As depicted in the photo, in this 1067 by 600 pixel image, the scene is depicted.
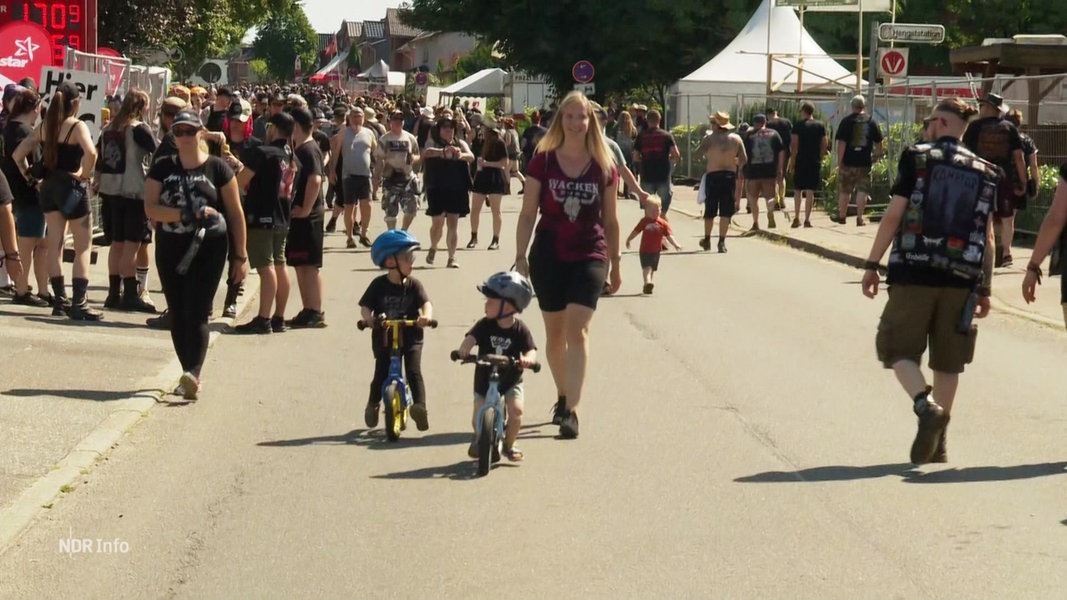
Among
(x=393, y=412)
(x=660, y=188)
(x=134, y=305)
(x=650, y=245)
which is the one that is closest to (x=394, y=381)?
(x=393, y=412)

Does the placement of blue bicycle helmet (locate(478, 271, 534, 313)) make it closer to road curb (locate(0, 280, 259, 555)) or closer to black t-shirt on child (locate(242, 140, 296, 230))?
road curb (locate(0, 280, 259, 555))

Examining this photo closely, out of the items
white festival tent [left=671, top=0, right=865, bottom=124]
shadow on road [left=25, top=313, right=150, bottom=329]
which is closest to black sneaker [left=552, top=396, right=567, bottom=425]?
shadow on road [left=25, top=313, right=150, bottom=329]

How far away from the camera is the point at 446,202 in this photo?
1883cm

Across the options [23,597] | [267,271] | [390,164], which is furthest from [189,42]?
[23,597]

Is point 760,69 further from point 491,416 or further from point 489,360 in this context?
point 491,416

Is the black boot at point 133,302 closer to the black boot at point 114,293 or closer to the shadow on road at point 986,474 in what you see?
the black boot at point 114,293

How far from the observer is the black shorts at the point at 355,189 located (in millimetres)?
20984

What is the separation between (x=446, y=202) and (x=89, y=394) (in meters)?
9.09

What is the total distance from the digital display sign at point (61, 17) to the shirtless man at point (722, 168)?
779 centimetres

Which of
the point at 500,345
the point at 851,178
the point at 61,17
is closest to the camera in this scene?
the point at 500,345

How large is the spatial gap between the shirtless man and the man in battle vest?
39.3ft

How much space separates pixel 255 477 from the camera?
7984 mm

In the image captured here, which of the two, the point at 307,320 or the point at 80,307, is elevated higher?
the point at 80,307

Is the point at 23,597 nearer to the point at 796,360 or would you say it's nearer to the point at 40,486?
the point at 40,486
